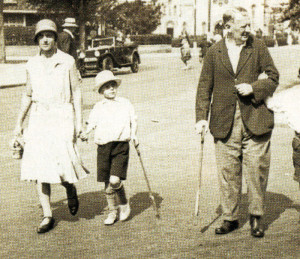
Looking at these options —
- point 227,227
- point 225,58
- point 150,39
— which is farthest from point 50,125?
point 150,39

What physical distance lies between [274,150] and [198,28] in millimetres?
82902

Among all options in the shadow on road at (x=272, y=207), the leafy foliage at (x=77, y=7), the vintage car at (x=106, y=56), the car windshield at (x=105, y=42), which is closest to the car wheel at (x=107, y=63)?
the vintage car at (x=106, y=56)

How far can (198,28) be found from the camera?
91125 mm

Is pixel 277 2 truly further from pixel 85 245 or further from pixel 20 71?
pixel 20 71

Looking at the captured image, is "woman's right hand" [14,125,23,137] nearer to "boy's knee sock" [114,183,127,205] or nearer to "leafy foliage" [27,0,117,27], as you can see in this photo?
"boy's knee sock" [114,183,127,205]

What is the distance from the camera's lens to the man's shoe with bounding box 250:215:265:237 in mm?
5426

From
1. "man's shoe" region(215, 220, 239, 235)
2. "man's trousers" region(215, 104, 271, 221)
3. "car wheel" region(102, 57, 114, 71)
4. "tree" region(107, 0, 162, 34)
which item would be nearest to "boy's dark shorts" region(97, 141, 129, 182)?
"man's trousers" region(215, 104, 271, 221)

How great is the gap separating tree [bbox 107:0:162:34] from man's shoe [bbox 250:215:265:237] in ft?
161

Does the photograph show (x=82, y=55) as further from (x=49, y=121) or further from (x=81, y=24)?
(x=49, y=121)

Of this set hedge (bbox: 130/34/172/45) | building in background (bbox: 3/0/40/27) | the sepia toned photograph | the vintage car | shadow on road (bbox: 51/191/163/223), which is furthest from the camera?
building in background (bbox: 3/0/40/27)

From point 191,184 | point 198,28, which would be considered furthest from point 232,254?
point 198,28

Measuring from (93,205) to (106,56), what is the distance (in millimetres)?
20126

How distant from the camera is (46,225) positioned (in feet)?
18.7

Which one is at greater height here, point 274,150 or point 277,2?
point 277,2
